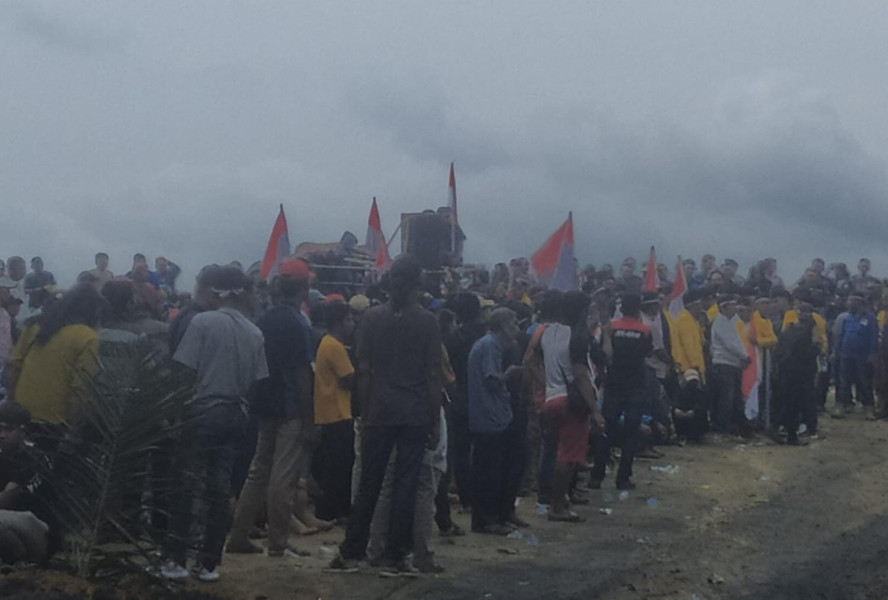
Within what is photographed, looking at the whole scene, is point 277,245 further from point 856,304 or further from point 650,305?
point 856,304

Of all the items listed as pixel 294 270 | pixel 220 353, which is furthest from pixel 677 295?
pixel 220 353

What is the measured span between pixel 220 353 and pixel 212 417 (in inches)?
16.8

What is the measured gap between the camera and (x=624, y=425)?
1420 cm

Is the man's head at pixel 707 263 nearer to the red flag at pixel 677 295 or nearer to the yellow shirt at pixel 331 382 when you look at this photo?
the red flag at pixel 677 295

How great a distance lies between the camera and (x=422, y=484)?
31.2 feet

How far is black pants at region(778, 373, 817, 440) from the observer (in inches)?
742

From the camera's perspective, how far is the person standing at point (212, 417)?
8188mm

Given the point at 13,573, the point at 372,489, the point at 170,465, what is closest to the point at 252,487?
the point at 372,489

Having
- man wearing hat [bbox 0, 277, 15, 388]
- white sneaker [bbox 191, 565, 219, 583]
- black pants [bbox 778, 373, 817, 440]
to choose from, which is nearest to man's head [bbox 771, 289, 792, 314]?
black pants [bbox 778, 373, 817, 440]

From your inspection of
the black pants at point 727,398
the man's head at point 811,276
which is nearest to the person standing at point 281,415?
the black pants at point 727,398

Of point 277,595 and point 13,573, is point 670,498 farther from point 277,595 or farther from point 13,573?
point 13,573

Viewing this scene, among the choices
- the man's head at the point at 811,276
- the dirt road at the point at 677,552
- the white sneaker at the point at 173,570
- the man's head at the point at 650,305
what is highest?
the man's head at the point at 811,276

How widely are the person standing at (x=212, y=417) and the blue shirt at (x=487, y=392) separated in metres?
2.82

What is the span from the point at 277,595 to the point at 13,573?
171 cm
